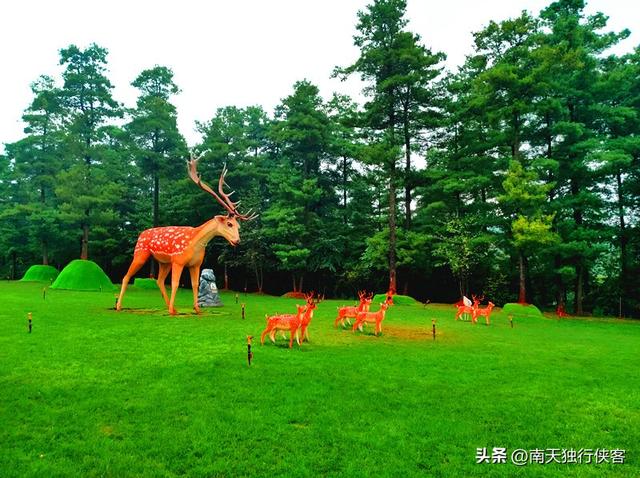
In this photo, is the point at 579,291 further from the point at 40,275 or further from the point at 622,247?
the point at 40,275

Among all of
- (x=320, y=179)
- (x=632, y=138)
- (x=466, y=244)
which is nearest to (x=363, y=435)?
(x=466, y=244)

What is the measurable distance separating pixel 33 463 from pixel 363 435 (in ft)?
13.2

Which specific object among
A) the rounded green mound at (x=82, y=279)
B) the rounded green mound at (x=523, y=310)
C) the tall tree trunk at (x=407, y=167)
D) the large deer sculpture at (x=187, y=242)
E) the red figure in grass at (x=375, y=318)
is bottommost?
the rounded green mound at (x=523, y=310)

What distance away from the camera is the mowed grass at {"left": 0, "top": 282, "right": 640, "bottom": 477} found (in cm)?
521

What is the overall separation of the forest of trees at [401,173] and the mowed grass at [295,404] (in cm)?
1464

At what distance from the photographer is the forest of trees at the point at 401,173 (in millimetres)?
24531

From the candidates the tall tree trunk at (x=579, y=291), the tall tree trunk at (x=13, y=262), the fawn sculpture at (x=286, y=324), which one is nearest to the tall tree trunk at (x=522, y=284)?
the tall tree trunk at (x=579, y=291)

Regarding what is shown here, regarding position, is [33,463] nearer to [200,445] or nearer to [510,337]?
[200,445]

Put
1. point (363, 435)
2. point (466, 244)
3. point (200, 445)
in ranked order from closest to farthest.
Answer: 1. point (200, 445)
2. point (363, 435)
3. point (466, 244)

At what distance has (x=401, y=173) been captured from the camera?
1139 inches

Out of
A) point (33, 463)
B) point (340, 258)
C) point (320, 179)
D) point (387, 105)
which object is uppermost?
point (387, 105)

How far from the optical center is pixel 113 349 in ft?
33.3

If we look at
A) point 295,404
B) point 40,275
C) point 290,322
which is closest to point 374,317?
point 290,322

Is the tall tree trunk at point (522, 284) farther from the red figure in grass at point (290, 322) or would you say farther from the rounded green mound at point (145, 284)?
the rounded green mound at point (145, 284)
